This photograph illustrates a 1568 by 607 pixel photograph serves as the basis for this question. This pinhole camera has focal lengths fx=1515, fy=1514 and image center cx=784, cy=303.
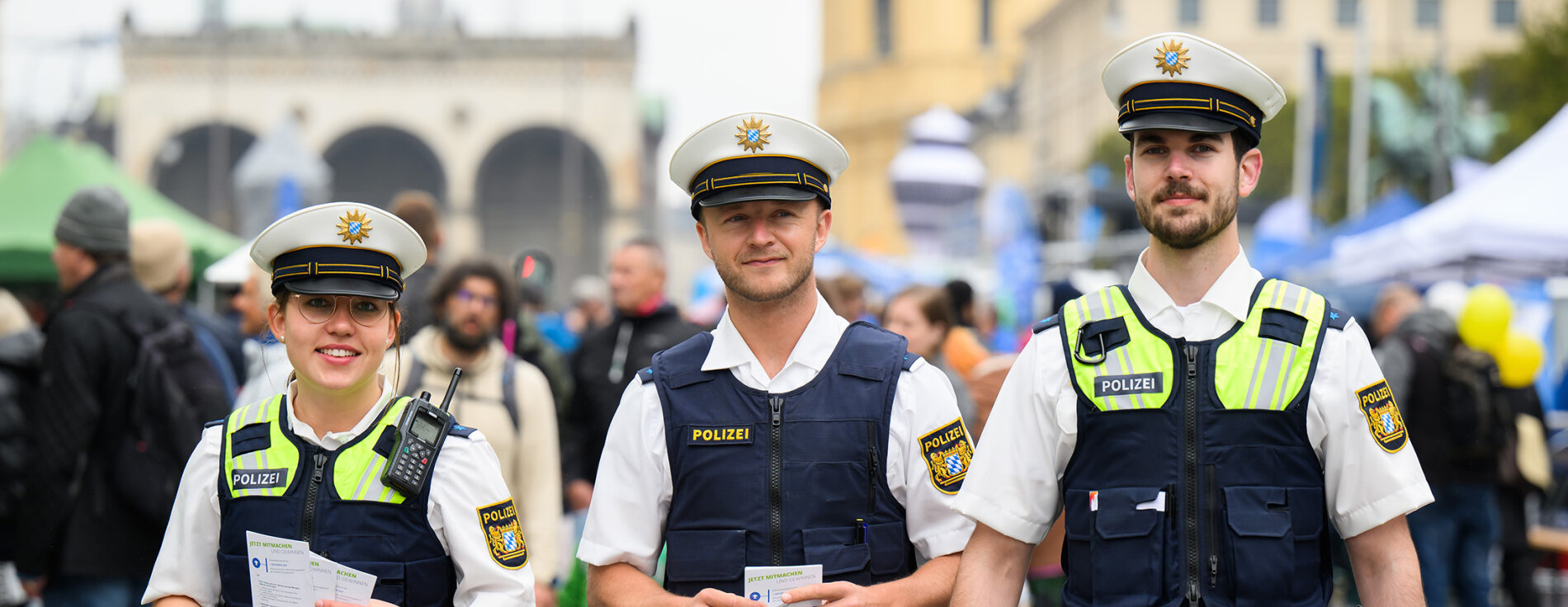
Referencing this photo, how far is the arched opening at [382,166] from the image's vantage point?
58938 millimetres

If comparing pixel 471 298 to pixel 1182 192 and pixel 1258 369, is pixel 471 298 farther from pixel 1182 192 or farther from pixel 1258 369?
pixel 1258 369

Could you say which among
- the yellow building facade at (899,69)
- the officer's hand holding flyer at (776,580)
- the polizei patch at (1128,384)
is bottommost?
the officer's hand holding flyer at (776,580)

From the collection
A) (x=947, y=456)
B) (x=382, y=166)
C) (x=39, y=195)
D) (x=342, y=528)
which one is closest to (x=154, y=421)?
(x=342, y=528)

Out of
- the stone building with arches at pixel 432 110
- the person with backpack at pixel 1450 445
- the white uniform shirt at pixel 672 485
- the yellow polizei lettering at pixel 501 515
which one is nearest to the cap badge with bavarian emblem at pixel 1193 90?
the white uniform shirt at pixel 672 485

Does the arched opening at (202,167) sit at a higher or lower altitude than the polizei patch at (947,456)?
higher

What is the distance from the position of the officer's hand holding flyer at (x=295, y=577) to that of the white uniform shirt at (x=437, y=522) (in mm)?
178

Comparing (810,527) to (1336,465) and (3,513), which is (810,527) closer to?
(1336,465)

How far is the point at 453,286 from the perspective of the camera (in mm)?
6105

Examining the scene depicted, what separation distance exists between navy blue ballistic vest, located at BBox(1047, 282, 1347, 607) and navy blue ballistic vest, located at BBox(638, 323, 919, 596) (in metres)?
0.57

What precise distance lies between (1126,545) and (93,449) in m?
4.29

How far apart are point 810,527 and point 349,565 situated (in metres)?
1.01

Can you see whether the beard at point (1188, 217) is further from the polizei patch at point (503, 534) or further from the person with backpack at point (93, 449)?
the person with backpack at point (93, 449)

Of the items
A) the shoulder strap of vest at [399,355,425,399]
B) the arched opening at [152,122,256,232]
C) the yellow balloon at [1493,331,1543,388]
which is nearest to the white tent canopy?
the yellow balloon at [1493,331,1543,388]

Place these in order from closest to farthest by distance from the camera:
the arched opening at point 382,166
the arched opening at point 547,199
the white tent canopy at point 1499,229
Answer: the white tent canopy at point 1499,229, the arched opening at point 547,199, the arched opening at point 382,166
